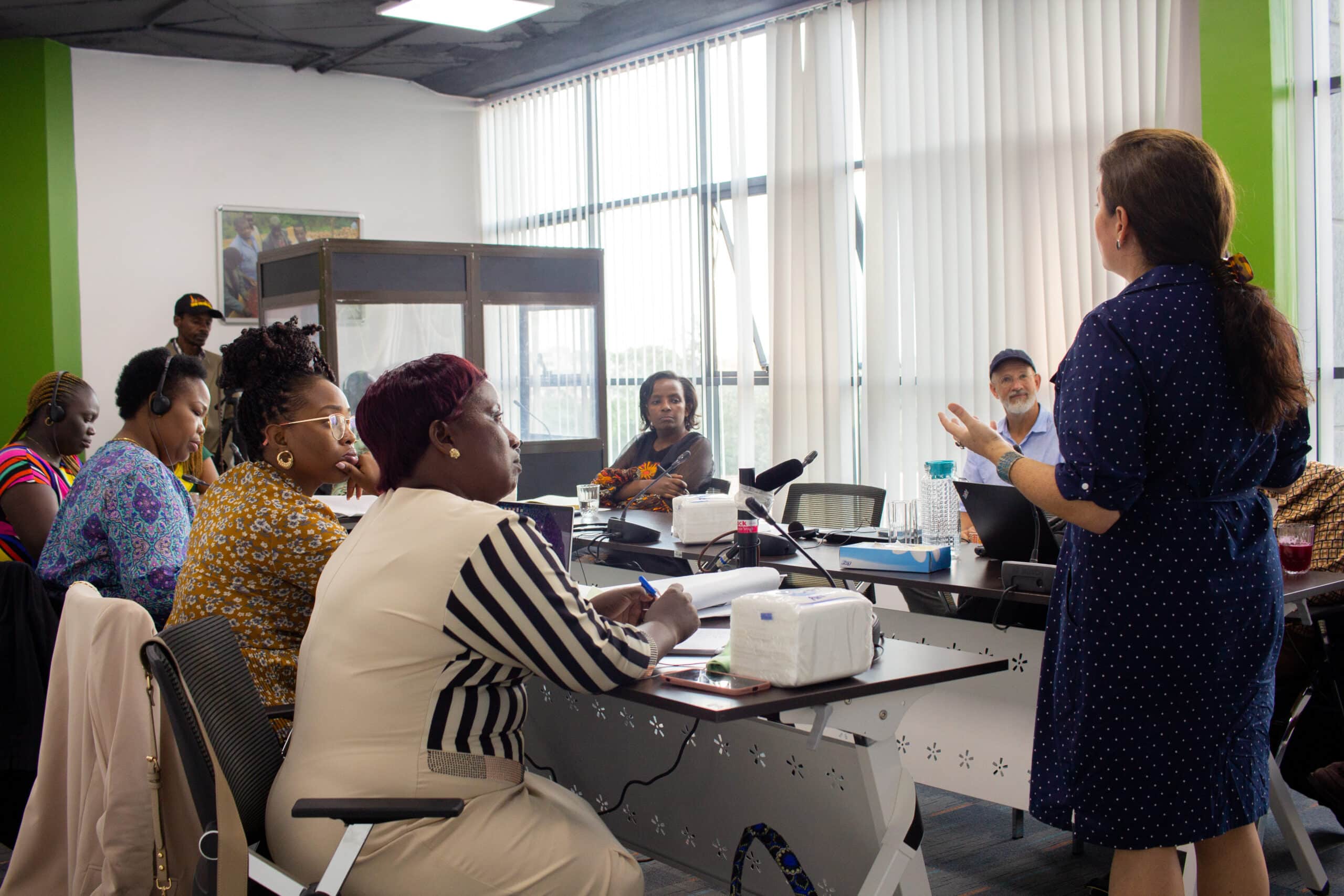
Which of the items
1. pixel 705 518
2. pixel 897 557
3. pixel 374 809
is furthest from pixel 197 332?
pixel 374 809

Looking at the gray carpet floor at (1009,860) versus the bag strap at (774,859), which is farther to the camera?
the gray carpet floor at (1009,860)

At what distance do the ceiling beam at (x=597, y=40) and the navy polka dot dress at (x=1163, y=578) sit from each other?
4.87 meters

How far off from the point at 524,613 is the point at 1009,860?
1.98 metres

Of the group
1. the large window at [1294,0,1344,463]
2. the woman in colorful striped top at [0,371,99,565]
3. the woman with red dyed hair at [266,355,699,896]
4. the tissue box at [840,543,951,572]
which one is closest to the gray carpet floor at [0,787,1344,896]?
the tissue box at [840,543,951,572]

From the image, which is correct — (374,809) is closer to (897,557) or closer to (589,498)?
(897,557)

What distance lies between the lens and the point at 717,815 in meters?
2.44

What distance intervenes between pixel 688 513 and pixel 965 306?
2.65 meters

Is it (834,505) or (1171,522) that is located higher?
(1171,522)

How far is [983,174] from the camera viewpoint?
219 inches

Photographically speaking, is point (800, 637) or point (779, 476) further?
point (779, 476)

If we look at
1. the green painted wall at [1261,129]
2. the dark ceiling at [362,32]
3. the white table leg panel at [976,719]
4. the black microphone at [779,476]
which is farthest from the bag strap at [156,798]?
the dark ceiling at [362,32]

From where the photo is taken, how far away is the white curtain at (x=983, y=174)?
5.07m

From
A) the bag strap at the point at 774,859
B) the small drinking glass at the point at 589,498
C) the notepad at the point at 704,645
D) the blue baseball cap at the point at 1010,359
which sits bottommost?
the bag strap at the point at 774,859

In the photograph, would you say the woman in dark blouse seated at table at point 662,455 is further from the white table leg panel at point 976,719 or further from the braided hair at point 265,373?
the braided hair at point 265,373
